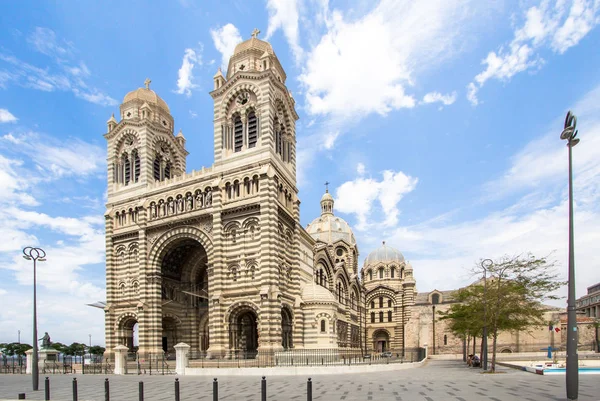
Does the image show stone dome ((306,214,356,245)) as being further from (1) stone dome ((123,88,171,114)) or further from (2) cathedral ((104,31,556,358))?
(1) stone dome ((123,88,171,114))

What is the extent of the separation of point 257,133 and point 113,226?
56.1ft

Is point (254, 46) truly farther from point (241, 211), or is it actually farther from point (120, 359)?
point (120, 359)

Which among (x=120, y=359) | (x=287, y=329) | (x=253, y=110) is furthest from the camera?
(x=253, y=110)

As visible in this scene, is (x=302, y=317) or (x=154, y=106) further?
(x=154, y=106)

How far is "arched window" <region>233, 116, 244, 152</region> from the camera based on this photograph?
40.0 metres

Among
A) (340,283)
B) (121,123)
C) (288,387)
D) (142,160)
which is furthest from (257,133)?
(340,283)

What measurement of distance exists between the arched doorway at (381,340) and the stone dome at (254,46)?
49122mm

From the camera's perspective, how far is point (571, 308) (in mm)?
13680

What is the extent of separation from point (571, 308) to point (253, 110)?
100 feet

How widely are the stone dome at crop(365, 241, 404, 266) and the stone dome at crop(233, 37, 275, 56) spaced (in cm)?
4702

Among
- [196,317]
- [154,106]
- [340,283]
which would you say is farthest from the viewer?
[340,283]

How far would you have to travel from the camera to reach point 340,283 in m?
60.2

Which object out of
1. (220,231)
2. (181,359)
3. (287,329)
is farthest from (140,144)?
(181,359)

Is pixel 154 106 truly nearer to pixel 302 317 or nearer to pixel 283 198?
pixel 283 198
